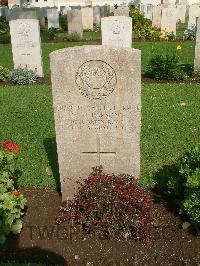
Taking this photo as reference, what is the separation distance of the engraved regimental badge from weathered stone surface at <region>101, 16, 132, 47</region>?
8048mm

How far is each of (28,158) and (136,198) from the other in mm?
2583

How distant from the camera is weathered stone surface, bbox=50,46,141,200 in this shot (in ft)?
13.4

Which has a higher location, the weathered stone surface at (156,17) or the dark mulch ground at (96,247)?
the weathered stone surface at (156,17)

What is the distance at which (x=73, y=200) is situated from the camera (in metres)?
4.54

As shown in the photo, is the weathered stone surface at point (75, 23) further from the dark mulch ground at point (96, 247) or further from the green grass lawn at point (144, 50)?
the dark mulch ground at point (96, 247)

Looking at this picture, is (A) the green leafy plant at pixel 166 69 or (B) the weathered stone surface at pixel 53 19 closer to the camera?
(A) the green leafy plant at pixel 166 69

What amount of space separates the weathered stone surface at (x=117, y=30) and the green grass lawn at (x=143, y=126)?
238cm

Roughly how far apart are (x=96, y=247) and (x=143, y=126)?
12.3 ft

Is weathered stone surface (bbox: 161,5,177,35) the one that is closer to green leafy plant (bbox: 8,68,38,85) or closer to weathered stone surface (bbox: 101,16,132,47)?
weathered stone surface (bbox: 101,16,132,47)

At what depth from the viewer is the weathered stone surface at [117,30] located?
11.9m

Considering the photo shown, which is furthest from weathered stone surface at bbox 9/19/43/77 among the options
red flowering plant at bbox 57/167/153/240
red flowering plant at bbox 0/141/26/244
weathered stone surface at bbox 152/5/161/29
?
weathered stone surface at bbox 152/5/161/29

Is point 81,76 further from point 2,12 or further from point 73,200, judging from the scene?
point 2,12

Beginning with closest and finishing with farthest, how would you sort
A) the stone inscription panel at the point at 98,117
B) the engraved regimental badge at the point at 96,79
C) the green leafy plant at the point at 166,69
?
the engraved regimental badge at the point at 96,79
the stone inscription panel at the point at 98,117
the green leafy plant at the point at 166,69

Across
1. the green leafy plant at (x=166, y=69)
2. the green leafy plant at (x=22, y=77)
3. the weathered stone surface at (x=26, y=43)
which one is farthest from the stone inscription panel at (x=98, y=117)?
the weathered stone surface at (x=26, y=43)
